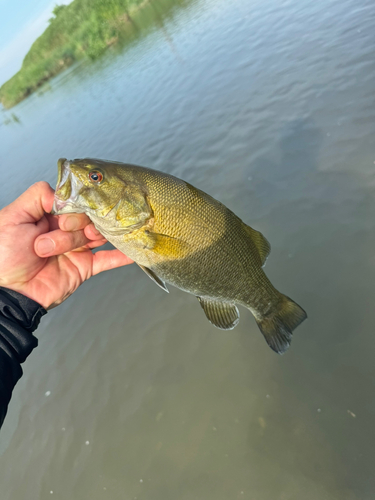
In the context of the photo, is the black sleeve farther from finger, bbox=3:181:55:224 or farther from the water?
the water

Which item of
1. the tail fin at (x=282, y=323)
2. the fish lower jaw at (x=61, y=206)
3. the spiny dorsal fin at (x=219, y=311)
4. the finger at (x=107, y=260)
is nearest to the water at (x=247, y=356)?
the tail fin at (x=282, y=323)

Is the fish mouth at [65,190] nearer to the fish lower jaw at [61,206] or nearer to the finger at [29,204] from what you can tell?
the fish lower jaw at [61,206]

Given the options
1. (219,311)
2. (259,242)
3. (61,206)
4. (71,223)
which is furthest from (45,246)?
(259,242)

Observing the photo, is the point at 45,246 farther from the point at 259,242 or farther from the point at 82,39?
the point at 82,39

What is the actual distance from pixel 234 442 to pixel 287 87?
938cm

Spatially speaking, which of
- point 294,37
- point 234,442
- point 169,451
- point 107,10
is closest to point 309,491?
point 234,442

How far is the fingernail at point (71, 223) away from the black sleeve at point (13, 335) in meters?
1.01

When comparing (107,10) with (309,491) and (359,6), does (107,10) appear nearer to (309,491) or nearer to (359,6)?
(359,6)

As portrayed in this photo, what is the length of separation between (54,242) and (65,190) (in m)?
0.66

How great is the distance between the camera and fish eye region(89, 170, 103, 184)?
2521 millimetres

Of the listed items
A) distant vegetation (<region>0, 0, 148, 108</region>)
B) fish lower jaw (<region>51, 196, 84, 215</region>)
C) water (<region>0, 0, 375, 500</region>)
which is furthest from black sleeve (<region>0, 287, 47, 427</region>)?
distant vegetation (<region>0, 0, 148, 108</region>)

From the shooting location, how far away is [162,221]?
8.42 feet

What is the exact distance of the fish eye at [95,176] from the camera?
99.3 inches

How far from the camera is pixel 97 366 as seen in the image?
519 cm
